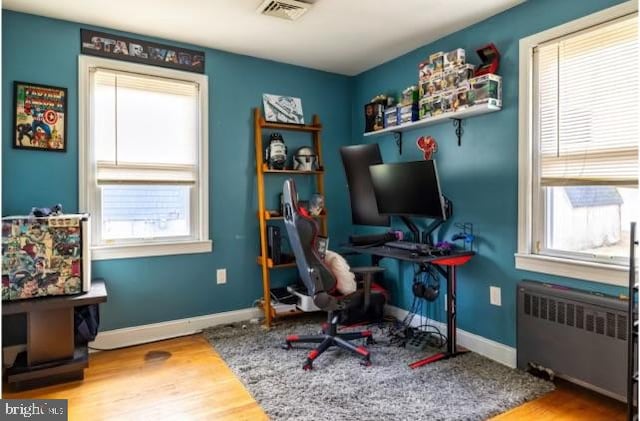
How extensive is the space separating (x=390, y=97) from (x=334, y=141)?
0.71 m

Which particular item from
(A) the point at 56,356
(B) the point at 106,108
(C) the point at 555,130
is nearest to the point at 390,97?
(C) the point at 555,130

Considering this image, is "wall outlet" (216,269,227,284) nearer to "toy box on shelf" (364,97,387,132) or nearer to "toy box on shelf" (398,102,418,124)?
"toy box on shelf" (364,97,387,132)

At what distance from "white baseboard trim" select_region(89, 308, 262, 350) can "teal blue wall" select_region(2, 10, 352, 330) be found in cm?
5

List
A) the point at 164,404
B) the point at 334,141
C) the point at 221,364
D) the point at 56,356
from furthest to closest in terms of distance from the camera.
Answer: the point at 334,141 → the point at 221,364 → the point at 56,356 → the point at 164,404

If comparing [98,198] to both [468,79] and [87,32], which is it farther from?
[468,79]

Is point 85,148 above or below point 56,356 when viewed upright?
above

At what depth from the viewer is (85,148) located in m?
2.99

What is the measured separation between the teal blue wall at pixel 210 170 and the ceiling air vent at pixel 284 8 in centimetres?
89

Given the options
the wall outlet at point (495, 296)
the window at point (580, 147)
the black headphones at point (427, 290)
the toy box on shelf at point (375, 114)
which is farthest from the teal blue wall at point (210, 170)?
the window at point (580, 147)

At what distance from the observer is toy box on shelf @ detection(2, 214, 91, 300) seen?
2.48 m

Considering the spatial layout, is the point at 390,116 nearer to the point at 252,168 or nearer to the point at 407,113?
the point at 407,113

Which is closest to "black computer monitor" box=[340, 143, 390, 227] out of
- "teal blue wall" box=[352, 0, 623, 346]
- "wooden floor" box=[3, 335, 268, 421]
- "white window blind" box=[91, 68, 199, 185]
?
"teal blue wall" box=[352, 0, 623, 346]

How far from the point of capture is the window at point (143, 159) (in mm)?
3055

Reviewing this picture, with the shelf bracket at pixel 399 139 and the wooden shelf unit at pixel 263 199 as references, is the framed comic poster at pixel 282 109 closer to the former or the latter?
the wooden shelf unit at pixel 263 199
